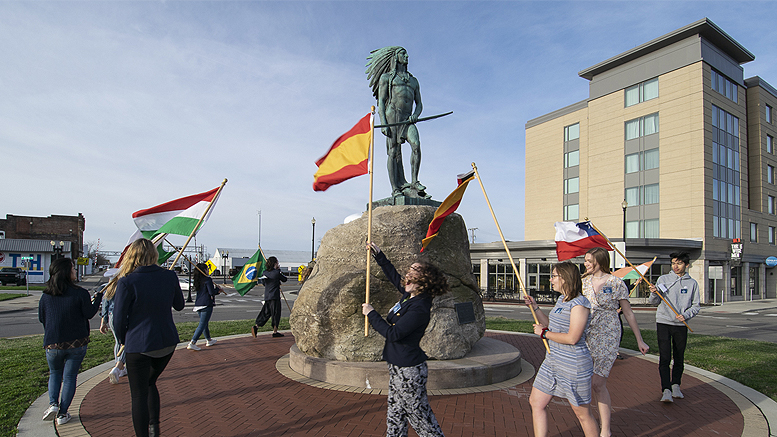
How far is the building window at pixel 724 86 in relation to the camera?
1181 inches

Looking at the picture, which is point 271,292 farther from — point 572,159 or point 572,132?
point 572,132

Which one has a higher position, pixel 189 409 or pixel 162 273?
pixel 162 273

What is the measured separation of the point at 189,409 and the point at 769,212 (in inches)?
1747

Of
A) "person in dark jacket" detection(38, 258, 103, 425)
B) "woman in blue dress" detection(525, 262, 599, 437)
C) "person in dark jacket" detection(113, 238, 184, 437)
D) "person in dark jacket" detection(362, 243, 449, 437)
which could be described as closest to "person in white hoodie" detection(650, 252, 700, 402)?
"woman in blue dress" detection(525, 262, 599, 437)

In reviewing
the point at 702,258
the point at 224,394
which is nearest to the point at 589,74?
the point at 702,258

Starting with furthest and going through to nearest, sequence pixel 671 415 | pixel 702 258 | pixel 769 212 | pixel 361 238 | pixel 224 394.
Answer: pixel 769 212 < pixel 702 258 < pixel 361 238 < pixel 224 394 < pixel 671 415

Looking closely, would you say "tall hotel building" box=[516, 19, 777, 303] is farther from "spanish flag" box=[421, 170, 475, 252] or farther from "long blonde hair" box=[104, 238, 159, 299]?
"long blonde hair" box=[104, 238, 159, 299]

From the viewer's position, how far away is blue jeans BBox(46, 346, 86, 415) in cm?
470

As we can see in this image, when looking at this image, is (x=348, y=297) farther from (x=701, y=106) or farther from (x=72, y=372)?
(x=701, y=106)

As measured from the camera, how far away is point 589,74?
118 ft

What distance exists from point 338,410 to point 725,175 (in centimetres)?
3554

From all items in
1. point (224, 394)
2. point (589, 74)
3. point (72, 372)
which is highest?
point (589, 74)

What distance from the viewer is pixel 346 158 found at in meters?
5.78

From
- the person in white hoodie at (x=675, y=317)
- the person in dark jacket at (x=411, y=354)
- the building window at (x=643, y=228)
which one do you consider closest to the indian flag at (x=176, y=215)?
the person in dark jacket at (x=411, y=354)
